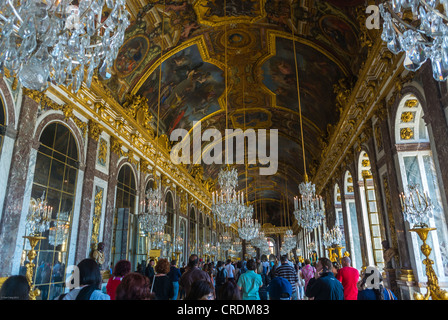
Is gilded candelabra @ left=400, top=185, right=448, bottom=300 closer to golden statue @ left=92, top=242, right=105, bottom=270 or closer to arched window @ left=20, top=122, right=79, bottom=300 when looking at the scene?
golden statue @ left=92, top=242, right=105, bottom=270

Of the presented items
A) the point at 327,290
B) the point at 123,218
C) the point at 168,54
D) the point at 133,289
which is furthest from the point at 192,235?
the point at 133,289

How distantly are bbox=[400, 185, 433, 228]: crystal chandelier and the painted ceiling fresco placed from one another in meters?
5.74

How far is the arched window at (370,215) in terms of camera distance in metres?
10.5

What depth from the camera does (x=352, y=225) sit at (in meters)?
13.2

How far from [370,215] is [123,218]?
894 centimetres

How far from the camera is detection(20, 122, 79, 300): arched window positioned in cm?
709

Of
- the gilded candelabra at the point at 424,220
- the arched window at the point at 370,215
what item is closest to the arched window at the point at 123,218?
the arched window at the point at 370,215

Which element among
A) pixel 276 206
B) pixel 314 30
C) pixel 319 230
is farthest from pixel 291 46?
pixel 276 206

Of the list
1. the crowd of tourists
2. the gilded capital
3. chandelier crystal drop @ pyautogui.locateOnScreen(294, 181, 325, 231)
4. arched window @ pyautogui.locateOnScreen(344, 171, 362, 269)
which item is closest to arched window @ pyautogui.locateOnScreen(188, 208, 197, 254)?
arched window @ pyautogui.locateOnScreen(344, 171, 362, 269)

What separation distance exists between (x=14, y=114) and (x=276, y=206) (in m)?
42.7

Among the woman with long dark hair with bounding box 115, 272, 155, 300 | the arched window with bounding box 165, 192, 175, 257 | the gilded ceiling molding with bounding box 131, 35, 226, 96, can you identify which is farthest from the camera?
the arched window with bounding box 165, 192, 175, 257

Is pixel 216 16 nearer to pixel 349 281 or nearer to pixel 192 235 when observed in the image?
pixel 349 281

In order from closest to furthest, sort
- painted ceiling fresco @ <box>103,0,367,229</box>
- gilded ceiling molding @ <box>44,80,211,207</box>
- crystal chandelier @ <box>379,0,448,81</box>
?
crystal chandelier @ <box>379,0,448,81</box> < gilded ceiling molding @ <box>44,80,211,207</box> < painted ceiling fresco @ <box>103,0,367,229</box>

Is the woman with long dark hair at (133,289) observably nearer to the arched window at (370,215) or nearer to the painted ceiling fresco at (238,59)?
the painted ceiling fresco at (238,59)
